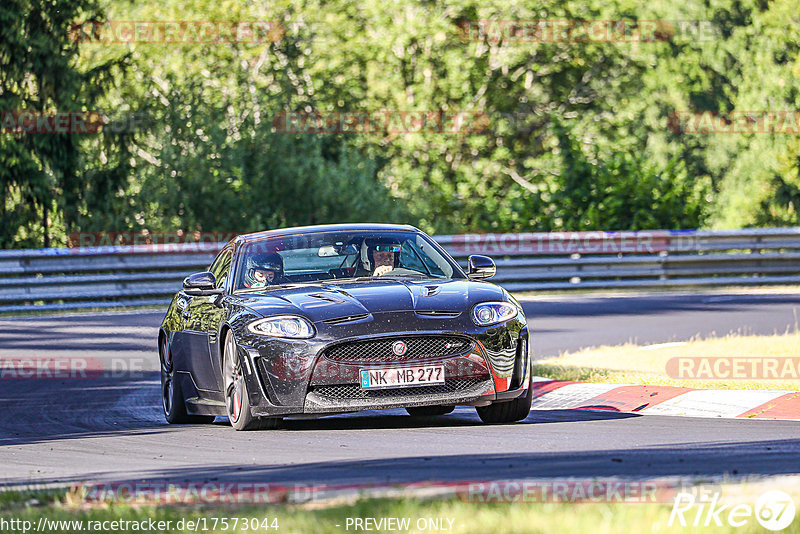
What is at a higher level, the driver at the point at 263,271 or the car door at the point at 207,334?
the driver at the point at 263,271

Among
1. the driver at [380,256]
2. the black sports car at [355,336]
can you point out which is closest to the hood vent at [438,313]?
the black sports car at [355,336]

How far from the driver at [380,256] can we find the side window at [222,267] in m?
1.08

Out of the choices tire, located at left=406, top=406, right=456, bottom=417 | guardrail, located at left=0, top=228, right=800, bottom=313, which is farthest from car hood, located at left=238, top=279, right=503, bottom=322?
guardrail, located at left=0, top=228, right=800, bottom=313

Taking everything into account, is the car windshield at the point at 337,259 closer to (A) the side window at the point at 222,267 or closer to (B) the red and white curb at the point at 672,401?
(A) the side window at the point at 222,267

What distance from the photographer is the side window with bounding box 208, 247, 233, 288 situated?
10305 mm

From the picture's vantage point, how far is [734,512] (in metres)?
4.98

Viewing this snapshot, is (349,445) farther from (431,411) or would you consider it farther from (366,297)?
(431,411)

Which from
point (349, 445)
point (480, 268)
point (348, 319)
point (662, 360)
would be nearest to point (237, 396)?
point (348, 319)

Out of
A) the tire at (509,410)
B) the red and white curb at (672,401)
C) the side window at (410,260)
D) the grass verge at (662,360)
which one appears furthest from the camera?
the grass verge at (662,360)

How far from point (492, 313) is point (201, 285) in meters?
2.28

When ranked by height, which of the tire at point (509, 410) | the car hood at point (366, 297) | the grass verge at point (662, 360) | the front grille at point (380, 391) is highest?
the car hood at point (366, 297)

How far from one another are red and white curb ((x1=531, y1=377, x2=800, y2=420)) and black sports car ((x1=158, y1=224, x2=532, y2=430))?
112 centimetres

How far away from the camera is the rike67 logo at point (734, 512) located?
15.8ft

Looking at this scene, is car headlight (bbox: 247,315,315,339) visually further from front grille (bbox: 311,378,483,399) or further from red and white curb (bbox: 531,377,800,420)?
red and white curb (bbox: 531,377,800,420)
